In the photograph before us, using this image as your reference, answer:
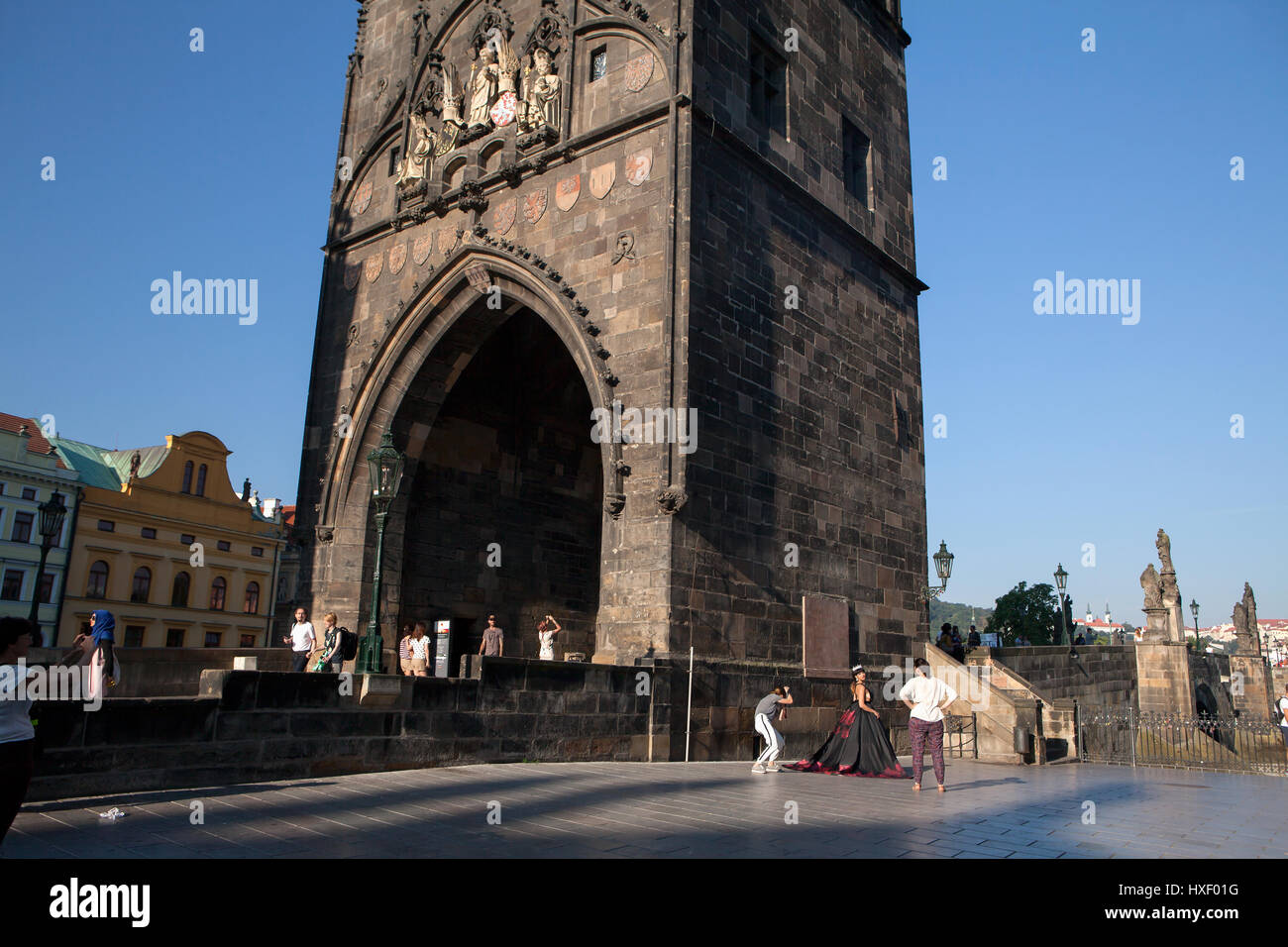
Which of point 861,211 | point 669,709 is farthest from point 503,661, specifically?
point 861,211

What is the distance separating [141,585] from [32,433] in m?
7.24

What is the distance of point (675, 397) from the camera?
13562 mm

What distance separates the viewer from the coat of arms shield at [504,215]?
1680 centimetres

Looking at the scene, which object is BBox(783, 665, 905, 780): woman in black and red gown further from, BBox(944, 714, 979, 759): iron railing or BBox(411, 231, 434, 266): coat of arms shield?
BBox(411, 231, 434, 266): coat of arms shield

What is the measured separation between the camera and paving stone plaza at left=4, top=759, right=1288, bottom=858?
5703mm

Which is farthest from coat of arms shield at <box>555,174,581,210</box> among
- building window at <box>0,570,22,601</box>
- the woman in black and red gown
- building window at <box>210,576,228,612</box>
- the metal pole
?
building window at <box>210,576,228,612</box>

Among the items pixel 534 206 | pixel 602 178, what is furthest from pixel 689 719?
pixel 534 206

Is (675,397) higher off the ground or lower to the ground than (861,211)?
lower

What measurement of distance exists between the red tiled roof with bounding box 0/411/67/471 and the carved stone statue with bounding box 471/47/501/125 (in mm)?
26702

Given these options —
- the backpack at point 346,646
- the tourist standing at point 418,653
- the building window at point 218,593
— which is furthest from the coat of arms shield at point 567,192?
the building window at point 218,593

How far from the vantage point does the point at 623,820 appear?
22.7 feet
